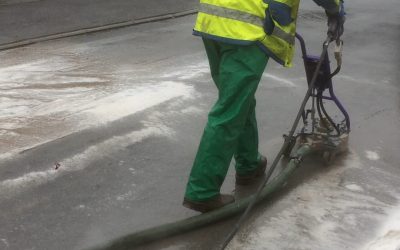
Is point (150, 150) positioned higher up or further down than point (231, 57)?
further down

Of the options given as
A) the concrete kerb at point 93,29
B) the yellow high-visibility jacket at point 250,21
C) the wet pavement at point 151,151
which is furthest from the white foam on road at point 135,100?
the concrete kerb at point 93,29

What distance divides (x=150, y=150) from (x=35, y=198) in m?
1.09

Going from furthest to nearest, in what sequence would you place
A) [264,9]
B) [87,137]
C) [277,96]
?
[277,96]
[87,137]
[264,9]

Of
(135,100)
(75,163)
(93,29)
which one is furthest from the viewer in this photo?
(93,29)

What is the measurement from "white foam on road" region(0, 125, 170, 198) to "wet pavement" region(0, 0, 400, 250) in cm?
1

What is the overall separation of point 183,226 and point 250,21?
1269mm

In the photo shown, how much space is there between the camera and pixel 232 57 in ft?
11.3

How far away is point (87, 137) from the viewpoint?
4973 mm

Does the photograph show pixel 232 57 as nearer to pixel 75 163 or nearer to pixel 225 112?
pixel 225 112

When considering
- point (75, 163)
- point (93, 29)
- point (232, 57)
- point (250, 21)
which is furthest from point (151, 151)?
point (93, 29)

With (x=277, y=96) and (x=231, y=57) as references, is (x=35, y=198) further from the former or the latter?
(x=277, y=96)

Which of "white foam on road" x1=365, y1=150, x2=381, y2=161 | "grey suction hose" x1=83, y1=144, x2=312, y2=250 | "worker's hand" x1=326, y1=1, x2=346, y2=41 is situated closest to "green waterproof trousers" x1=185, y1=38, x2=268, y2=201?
"grey suction hose" x1=83, y1=144, x2=312, y2=250

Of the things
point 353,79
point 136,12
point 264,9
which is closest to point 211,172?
point 264,9

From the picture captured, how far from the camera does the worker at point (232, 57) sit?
337 centimetres
